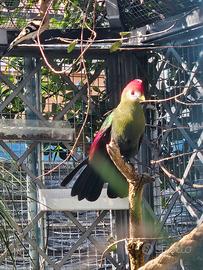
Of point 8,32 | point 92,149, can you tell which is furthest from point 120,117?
point 8,32

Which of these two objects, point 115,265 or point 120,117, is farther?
point 115,265

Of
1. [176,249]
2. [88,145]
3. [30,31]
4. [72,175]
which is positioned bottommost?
[176,249]

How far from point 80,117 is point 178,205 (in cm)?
57

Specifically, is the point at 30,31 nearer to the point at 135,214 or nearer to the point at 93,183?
the point at 93,183

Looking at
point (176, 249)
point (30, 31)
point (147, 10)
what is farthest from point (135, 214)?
point (147, 10)

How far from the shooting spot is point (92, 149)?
2.43 meters

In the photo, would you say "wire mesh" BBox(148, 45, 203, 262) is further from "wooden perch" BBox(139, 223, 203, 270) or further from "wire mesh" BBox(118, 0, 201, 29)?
"wooden perch" BBox(139, 223, 203, 270)

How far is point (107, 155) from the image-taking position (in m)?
2.46

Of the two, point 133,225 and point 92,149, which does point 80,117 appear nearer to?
point 92,149

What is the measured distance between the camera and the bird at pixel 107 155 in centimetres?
242

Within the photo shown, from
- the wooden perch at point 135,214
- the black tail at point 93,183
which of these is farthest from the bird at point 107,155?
the wooden perch at point 135,214

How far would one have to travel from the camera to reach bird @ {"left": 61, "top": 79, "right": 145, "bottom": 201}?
7.93 feet

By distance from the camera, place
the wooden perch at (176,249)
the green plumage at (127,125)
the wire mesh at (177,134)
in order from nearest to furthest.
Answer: the wooden perch at (176,249), the green plumage at (127,125), the wire mesh at (177,134)

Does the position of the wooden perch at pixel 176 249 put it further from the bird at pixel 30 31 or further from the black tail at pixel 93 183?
the bird at pixel 30 31
